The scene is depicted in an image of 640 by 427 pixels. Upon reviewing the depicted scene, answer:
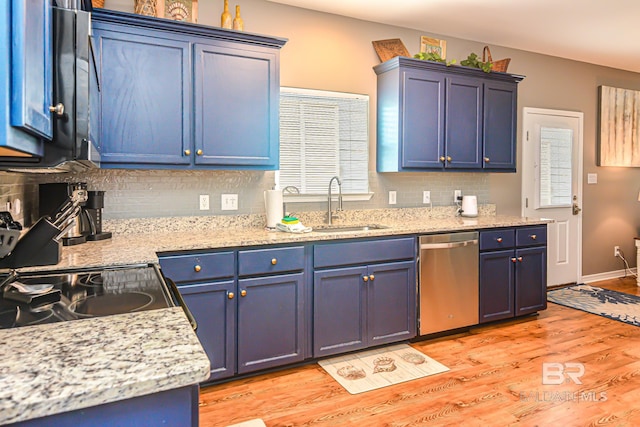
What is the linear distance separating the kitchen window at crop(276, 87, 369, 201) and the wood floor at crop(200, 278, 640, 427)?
1433 millimetres

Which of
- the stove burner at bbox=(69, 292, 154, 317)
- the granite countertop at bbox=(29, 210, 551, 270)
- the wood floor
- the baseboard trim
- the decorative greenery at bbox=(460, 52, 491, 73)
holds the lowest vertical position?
the wood floor

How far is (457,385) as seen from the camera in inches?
107

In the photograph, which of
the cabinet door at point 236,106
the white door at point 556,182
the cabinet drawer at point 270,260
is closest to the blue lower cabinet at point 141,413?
the cabinet drawer at point 270,260

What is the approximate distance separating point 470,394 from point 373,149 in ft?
6.97

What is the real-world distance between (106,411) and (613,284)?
5.97m

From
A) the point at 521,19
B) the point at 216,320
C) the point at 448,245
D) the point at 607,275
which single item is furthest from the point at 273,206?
the point at 607,275

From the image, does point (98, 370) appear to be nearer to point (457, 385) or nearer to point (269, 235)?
point (269, 235)

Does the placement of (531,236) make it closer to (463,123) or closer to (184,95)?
(463,123)

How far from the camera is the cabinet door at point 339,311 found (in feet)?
9.80

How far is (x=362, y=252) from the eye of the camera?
312cm

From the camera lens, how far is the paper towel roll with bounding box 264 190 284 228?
324 centimetres

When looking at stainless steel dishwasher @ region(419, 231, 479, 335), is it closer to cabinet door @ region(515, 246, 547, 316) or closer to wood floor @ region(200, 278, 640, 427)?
wood floor @ region(200, 278, 640, 427)

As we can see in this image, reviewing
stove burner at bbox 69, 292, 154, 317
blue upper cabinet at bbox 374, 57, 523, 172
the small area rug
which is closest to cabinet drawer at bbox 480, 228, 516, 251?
blue upper cabinet at bbox 374, 57, 523, 172

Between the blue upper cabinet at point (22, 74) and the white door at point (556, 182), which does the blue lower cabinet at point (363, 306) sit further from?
the white door at point (556, 182)
